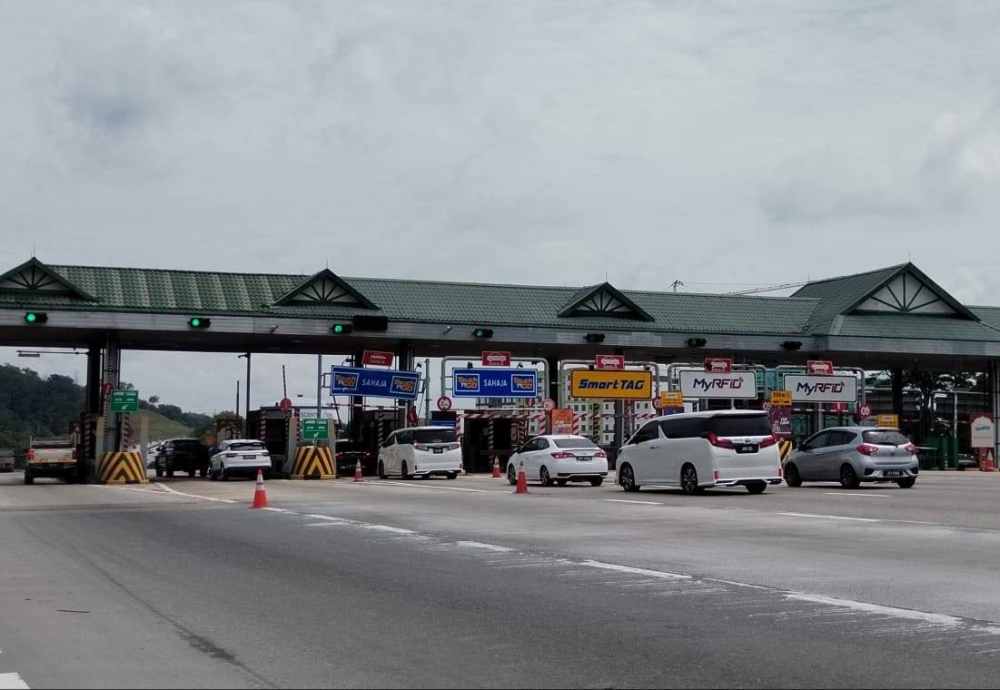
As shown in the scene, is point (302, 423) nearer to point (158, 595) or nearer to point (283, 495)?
point (283, 495)

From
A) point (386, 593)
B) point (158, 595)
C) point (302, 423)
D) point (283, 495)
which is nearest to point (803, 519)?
point (386, 593)

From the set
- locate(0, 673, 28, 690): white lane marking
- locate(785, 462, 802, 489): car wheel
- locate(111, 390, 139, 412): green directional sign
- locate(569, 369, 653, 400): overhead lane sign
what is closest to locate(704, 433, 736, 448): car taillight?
locate(785, 462, 802, 489): car wheel

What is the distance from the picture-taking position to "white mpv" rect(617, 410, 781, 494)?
27.8m

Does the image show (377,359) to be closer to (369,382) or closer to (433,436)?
(369,382)

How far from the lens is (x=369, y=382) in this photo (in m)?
51.2

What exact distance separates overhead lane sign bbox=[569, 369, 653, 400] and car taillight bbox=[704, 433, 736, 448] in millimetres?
25553

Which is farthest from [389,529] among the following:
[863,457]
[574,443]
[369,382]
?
[369,382]

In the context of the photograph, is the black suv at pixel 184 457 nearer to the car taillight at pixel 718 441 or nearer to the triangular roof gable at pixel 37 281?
the triangular roof gable at pixel 37 281

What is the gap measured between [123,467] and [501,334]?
15.9m

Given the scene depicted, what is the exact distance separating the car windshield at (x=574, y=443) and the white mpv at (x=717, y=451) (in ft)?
21.1

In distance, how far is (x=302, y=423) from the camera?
48.8 meters

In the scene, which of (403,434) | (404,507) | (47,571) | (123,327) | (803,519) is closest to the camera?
(47,571)

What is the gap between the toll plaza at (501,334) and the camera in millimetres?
49000

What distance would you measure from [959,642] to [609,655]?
2.50 m
